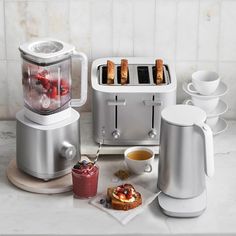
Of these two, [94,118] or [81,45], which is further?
[81,45]

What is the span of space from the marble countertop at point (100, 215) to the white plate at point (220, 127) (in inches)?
9.1

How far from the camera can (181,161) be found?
219 centimetres

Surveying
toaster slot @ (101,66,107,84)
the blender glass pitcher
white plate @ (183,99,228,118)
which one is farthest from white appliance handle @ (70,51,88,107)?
white plate @ (183,99,228,118)

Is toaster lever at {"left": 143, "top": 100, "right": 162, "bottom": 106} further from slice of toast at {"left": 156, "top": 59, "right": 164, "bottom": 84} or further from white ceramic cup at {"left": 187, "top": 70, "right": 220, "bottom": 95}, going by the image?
white ceramic cup at {"left": 187, "top": 70, "right": 220, "bottom": 95}

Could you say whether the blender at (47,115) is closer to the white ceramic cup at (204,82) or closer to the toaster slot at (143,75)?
the toaster slot at (143,75)

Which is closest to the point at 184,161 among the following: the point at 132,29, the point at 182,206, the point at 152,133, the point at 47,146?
the point at 182,206

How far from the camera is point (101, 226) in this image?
2.10 meters

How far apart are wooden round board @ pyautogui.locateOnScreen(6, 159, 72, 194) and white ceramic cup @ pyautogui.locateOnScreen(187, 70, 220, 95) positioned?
1.88 feet

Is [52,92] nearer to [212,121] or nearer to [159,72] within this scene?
[159,72]

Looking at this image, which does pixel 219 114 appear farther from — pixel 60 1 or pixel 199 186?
pixel 60 1

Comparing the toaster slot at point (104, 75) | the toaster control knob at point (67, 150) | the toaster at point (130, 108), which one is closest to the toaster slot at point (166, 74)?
the toaster at point (130, 108)

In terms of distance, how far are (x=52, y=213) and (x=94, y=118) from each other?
1.38ft

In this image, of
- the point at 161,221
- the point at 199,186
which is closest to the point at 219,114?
the point at 199,186

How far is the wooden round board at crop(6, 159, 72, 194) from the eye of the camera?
2.28m
